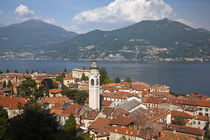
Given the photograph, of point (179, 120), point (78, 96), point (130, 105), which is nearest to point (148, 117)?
point (179, 120)

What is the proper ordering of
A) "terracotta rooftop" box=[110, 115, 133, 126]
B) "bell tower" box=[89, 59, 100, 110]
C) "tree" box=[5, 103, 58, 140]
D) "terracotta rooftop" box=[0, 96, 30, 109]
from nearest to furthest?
"tree" box=[5, 103, 58, 140] < "terracotta rooftop" box=[110, 115, 133, 126] < "terracotta rooftop" box=[0, 96, 30, 109] < "bell tower" box=[89, 59, 100, 110]

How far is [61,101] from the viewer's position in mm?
46188

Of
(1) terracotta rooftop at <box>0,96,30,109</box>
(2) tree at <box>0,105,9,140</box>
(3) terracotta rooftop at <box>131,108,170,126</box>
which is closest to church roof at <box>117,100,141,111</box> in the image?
(3) terracotta rooftop at <box>131,108,170,126</box>

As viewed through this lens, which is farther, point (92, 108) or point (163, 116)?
point (92, 108)

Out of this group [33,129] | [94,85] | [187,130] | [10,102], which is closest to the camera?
[33,129]

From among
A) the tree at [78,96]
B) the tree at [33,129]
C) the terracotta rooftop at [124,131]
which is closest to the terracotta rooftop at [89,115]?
the terracotta rooftop at [124,131]

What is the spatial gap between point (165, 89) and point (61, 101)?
4007 centimetres

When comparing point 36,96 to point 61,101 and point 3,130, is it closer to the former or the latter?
point 61,101

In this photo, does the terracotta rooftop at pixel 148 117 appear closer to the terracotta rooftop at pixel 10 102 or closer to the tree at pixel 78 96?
the tree at pixel 78 96

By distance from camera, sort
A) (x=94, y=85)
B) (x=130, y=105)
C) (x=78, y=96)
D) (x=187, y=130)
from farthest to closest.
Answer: (x=78, y=96)
(x=130, y=105)
(x=94, y=85)
(x=187, y=130)

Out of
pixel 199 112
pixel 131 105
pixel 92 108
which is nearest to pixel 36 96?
pixel 92 108

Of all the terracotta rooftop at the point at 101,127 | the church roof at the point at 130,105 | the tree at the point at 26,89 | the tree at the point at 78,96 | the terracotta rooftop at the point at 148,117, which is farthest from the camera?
the tree at the point at 26,89

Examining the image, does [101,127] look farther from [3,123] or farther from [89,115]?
[3,123]

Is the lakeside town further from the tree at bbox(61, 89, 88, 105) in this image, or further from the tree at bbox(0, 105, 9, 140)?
the tree at bbox(0, 105, 9, 140)
